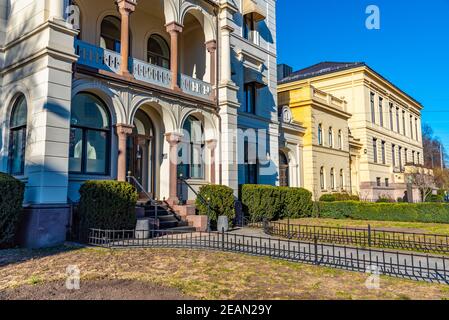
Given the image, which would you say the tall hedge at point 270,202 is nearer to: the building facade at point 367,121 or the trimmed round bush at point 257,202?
the trimmed round bush at point 257,202

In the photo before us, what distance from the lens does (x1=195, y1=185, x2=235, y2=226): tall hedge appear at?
1357 centimetres

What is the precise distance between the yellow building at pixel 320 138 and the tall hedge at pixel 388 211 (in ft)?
13.4

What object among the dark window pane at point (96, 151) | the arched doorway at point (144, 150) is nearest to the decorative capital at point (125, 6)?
the arched doorway at point (144, 150)

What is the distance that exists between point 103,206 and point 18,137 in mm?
4071

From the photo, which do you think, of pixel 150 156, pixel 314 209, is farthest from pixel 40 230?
pixel 314 209

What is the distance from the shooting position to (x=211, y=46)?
16484 mm

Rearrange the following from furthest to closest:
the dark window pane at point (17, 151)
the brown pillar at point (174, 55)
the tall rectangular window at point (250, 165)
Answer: the tall rectangular window at point (250, 165) → the brown pillar at point (174, 55) → the dark window pane at point (17, 151)

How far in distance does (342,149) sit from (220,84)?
55.9ft

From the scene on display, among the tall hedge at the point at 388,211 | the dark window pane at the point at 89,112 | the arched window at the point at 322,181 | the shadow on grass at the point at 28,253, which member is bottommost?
the shadow on grass at the point at 28,253

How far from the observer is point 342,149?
29.8m

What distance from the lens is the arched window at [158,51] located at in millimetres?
16748

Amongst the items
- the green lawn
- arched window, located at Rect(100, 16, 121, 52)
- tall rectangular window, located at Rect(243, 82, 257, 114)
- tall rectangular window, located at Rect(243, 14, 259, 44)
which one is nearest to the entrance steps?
the green lawn
